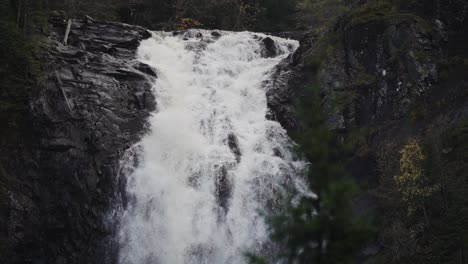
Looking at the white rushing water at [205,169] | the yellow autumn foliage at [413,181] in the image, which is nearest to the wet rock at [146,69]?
the white rushing water at [205,169]

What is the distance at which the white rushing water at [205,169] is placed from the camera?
685 inches

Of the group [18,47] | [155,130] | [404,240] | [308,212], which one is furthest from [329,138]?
[18,47]

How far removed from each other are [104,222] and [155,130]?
4.68 metres

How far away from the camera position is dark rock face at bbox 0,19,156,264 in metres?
18.1

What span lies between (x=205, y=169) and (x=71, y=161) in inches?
212

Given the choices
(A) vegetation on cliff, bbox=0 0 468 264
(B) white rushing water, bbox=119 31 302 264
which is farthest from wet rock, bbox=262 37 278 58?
(A) vegetation on cliff, bbox=0 0 468 264

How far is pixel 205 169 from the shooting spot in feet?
63.3

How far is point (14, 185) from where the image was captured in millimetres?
18594

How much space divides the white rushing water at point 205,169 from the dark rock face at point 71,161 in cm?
101

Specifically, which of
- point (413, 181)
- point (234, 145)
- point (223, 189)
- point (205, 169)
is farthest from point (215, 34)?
point (413, 181)

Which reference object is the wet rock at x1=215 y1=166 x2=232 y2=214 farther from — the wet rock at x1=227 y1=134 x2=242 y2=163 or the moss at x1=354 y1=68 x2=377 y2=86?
the moss at x1=354 y1=68 x2=377 y2=86

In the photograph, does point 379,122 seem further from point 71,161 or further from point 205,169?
point 71,161

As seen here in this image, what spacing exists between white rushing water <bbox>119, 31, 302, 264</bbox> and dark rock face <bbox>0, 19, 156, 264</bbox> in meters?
1.01

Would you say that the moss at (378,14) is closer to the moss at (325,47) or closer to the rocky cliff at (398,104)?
the rocky cliff at (398,104)
